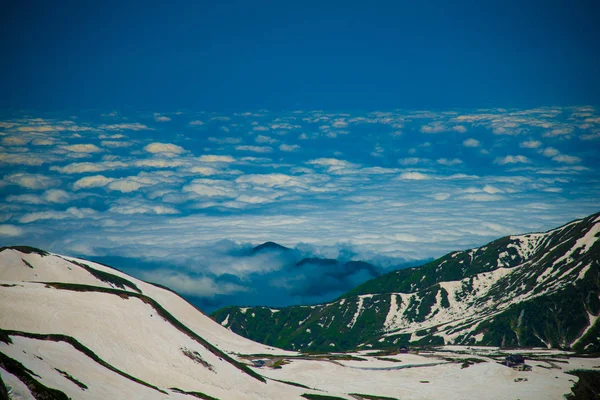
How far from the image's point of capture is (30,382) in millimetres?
53281

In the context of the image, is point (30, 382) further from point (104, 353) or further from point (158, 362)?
point (158, 362)

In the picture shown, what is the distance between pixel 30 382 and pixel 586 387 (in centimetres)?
12530

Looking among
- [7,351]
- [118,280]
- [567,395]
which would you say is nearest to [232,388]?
[7,351]

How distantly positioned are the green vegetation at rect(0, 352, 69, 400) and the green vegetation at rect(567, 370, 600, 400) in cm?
11294

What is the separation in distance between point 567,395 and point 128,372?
327 ft

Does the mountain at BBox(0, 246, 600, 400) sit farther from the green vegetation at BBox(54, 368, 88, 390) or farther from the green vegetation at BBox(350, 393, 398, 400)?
the green vegetation at BBox(350, 393, 398, 400)

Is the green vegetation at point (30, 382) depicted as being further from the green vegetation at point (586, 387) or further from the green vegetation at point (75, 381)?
the green vegetation at point (586, 387)

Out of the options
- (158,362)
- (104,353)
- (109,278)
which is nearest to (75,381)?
(104,353)

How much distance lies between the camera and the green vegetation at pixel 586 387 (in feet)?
413

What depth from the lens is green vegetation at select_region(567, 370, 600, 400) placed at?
126 meters

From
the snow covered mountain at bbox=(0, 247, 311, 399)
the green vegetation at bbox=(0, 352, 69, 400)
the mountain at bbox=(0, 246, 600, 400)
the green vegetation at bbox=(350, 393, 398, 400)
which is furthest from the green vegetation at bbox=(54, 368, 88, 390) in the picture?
the green vegetation at bbox=(350, 393, 398, 400)

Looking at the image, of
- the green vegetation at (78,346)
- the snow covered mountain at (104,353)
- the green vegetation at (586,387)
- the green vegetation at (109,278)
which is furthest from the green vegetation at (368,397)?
the green vegetation at (109,278)

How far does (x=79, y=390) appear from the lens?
61625 millimetres

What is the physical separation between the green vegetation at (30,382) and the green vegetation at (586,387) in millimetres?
112939
